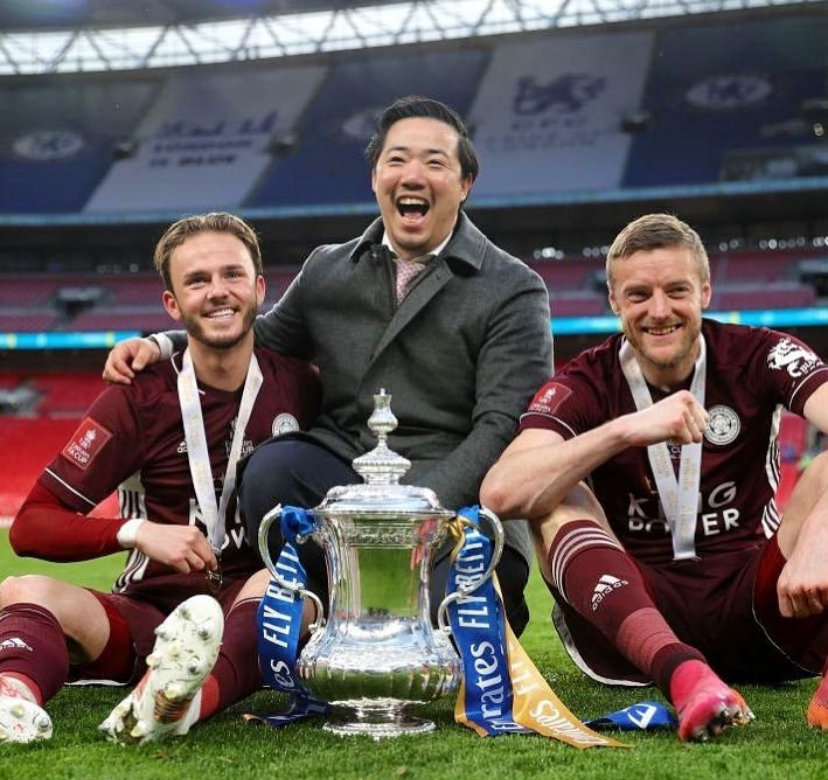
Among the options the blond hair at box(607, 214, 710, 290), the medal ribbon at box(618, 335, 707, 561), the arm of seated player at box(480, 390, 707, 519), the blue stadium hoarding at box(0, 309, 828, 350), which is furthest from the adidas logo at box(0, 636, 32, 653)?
the blue stadium hoarding at box(0, 309, 828, 350)

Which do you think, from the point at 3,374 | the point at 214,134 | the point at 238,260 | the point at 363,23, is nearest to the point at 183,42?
the point at 214,134

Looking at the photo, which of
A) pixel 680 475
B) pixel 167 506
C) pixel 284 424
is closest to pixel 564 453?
pixel 680 475

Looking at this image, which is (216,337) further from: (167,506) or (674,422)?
(674,422)

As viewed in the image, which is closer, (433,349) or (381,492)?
(381,492)

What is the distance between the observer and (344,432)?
11.5 feet

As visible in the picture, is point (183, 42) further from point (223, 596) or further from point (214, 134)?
point (223, 596)

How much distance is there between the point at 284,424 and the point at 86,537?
0.76 meters

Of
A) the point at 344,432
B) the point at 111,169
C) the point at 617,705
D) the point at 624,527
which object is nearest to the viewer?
the point at 617,705

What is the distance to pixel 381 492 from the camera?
2.50m

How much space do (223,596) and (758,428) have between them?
1.50 meters

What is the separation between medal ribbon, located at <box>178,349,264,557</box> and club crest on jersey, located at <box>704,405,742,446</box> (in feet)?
4.16

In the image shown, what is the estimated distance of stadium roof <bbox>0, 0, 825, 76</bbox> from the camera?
26188mm

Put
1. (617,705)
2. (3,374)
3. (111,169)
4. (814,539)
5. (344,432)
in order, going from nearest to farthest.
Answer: (814,539), (617,705), (344,432), (3,374), (111,169)

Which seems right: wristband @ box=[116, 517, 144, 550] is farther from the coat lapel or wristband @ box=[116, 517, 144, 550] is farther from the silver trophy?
the coat lapel
